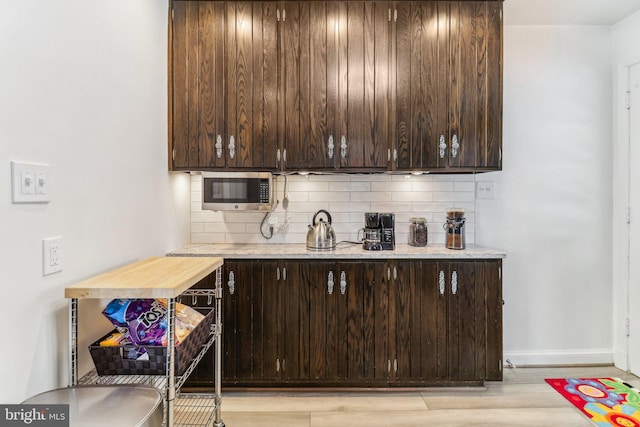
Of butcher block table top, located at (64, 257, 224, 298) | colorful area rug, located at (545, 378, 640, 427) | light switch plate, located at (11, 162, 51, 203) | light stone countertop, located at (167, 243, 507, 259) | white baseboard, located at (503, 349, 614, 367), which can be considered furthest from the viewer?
white baseboard, located at (503, 349, 614, 367)

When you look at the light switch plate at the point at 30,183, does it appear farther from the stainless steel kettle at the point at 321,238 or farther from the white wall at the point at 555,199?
the white wall at the point at 555,199

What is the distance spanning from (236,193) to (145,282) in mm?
1097

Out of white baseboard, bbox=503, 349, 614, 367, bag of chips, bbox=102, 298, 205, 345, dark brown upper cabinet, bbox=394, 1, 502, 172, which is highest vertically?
dark brown upper cabinet, bbox=394, 1, 502, 172

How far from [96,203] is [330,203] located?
1.63 m

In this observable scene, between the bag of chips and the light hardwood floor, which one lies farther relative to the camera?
the light hardwood floor

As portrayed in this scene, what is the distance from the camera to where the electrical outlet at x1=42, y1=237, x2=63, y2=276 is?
1.25 meters

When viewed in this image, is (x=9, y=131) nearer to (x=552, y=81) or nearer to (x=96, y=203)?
(x=96, y=203)

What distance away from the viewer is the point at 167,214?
2350mm

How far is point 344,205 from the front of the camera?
280cm

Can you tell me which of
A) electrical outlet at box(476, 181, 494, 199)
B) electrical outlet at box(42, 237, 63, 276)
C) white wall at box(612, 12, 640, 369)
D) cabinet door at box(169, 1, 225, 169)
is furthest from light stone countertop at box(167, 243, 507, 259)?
white wall at box(612, 12, 640, 369)

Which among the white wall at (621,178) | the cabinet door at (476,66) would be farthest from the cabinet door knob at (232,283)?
the white wall at (621,178)

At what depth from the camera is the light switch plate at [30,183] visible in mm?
1124

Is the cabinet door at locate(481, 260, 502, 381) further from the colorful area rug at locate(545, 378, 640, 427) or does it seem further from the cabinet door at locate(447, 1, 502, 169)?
the cabinet door at locate(447, 1, 502, 169)

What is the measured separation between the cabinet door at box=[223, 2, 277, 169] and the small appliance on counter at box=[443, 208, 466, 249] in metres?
1.39
